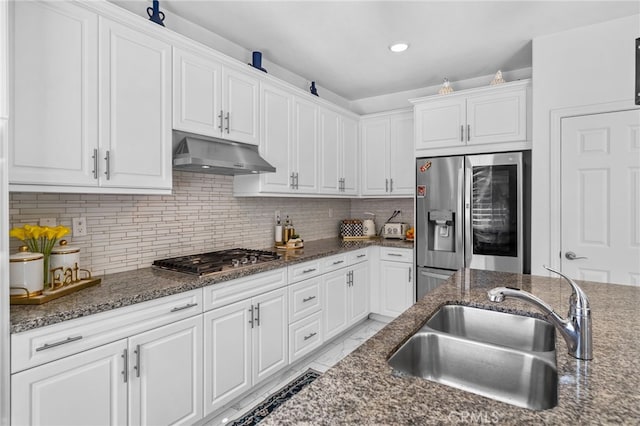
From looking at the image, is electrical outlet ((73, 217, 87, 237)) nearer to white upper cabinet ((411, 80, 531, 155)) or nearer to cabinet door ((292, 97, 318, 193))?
cabinet door ((292, 97, 318, 193))

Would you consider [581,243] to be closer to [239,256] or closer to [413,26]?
[413,26]

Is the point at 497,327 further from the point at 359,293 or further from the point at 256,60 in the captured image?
the point at 256,60

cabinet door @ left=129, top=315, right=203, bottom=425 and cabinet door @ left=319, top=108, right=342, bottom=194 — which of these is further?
cabinet door @ left=319, top=108, right=342, bottom=194

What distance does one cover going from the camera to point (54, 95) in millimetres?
1655

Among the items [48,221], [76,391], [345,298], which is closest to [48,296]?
[76,391]

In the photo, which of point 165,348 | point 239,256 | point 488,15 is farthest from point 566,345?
point 488,15

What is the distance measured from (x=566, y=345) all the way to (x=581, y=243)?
224 centimetres

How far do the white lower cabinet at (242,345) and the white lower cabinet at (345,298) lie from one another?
2.08ft

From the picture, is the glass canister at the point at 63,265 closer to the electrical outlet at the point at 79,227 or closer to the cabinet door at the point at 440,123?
the electrical outlet at the point at 79,227

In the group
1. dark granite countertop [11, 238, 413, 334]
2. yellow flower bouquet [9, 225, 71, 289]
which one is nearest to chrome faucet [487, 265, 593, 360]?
dark granite countertop [11, 238, 413, 334]

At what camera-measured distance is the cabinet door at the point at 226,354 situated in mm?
2076

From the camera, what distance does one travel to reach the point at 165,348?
1839mm

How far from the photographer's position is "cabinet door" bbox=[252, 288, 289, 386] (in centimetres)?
241

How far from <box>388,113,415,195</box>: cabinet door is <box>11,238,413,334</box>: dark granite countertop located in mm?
1884
